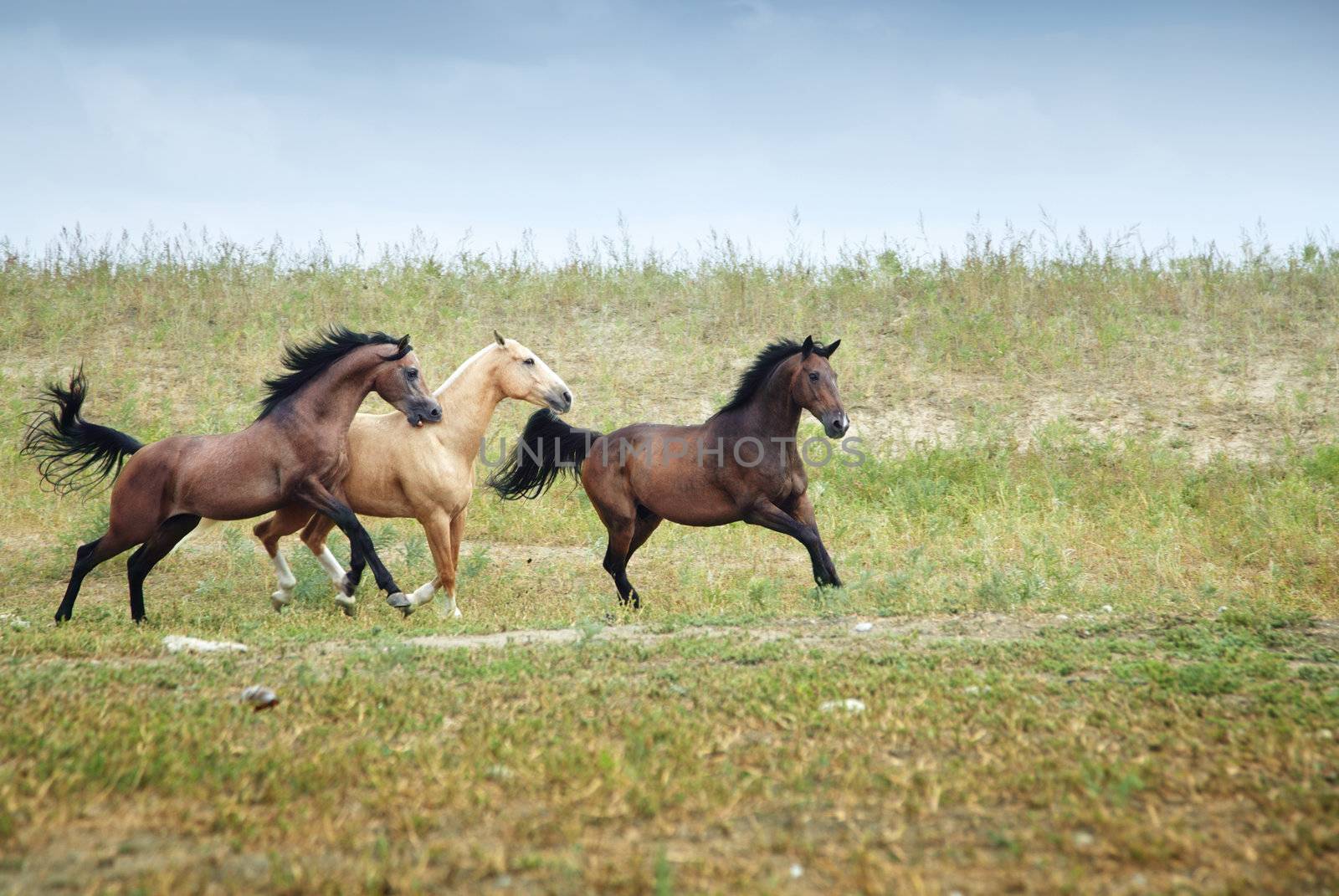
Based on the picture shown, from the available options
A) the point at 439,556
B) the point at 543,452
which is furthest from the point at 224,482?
the point at 543,452

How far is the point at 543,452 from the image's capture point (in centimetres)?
887

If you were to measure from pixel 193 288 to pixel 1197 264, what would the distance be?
16.8 meters

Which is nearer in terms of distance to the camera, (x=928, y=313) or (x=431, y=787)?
(x=431, y=787)

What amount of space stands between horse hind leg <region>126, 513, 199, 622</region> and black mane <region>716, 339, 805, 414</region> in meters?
3.93

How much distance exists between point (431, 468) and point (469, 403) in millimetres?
653

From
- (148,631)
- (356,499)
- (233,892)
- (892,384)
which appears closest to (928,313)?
(892,384)

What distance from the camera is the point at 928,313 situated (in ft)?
55.5

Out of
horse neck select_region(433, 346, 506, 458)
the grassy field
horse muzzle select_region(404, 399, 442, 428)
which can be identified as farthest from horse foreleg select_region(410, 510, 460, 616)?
horse muzzle select_region(404, 399, 442, 428)

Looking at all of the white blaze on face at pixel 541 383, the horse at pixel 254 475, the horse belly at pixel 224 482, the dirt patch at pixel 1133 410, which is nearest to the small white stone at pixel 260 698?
the horse at pixel 254 475

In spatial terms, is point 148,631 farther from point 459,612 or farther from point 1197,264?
point 1197,264

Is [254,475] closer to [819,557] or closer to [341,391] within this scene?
[341,391]

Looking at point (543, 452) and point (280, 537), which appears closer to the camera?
point (280, 537)

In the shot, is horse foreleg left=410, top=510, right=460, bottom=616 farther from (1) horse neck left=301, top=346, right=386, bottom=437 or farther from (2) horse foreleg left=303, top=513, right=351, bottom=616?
(1) horse neck left=301, top=346, right=386, bottom=437

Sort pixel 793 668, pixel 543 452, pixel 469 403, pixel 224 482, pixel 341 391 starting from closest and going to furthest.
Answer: pixel 793 668
pixel 224 482
pixel 341 391
pixel 469 403
pixel 543 452
